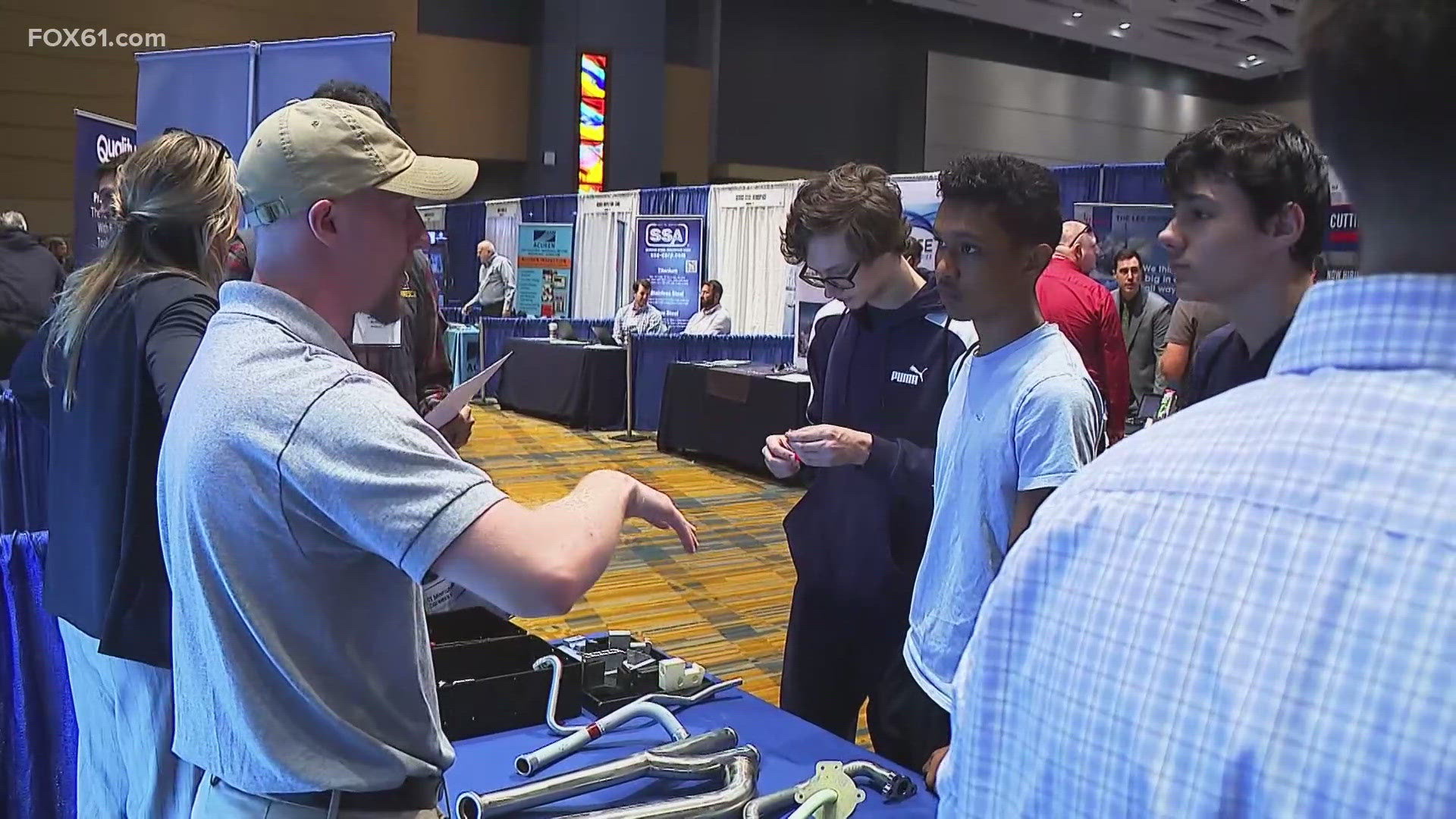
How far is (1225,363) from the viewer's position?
1731 mm

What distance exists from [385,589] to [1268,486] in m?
0.85

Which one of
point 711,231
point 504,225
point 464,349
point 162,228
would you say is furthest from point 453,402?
point 504,225

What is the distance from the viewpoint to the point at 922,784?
5.27 ft

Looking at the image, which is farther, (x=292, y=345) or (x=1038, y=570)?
(x=292, y=345)

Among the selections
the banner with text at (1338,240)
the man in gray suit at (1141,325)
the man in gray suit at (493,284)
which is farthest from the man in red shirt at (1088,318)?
the man in gray suit at (493,284)

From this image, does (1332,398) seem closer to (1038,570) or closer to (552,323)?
(1038,570)

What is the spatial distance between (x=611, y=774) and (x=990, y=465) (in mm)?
700

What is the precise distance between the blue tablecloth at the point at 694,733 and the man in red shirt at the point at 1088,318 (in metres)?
2.89

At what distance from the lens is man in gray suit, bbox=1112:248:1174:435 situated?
6.75 metres

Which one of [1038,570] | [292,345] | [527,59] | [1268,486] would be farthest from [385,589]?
[527,59]

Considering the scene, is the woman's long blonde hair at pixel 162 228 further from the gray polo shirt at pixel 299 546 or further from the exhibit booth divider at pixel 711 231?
the exhibit booth divider at pixel 711 231

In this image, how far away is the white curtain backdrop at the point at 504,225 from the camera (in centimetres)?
1453

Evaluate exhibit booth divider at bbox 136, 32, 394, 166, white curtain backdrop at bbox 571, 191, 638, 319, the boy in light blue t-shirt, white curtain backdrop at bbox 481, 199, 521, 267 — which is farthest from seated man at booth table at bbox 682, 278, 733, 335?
the boy in light blue t-shirt

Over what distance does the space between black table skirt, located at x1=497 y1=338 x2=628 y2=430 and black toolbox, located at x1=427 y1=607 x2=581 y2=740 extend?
25.8 ft
